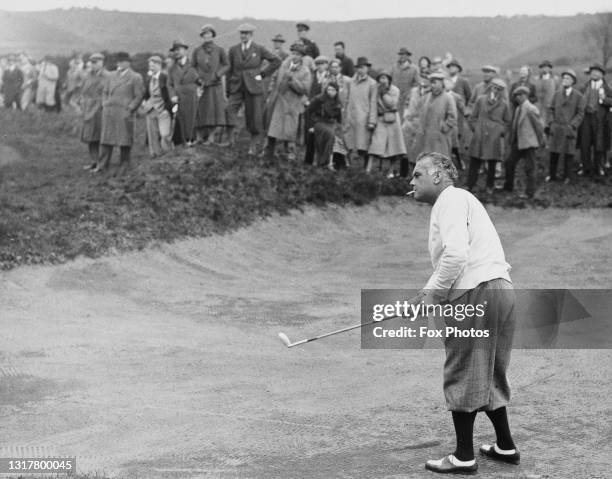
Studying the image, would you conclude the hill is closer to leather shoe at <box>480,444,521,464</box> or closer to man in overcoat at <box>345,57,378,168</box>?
man in overcoat at <box>345,57,378,168</box>

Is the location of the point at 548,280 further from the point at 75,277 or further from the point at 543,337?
the point at 75,277

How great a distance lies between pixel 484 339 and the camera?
6.26 m

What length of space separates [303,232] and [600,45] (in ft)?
47.3

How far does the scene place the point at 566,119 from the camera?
20.0 m

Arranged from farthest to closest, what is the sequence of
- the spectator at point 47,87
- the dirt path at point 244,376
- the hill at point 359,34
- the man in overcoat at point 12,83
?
1. the hill at point 359,34
2. the man in overcoat at point 12,83
3. the spectator at point 47,87
4. the dirt path at point 244,376

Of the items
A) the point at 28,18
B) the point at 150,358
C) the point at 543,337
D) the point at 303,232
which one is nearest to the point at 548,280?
the point at 543,337

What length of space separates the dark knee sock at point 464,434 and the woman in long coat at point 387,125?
12767 mm

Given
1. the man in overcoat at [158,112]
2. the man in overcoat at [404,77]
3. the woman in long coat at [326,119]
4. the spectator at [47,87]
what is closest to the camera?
the woman in long coat at [326,119]

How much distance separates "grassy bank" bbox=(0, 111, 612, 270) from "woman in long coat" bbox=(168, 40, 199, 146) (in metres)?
0.67

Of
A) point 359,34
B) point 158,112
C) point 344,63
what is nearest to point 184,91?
point 158,112

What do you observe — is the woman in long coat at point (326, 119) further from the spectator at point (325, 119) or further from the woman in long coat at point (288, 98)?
the woman in long coat at point (288, 98)

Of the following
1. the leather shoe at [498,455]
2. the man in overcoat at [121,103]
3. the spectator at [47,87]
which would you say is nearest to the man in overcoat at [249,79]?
the man in overcoat at [121,103]

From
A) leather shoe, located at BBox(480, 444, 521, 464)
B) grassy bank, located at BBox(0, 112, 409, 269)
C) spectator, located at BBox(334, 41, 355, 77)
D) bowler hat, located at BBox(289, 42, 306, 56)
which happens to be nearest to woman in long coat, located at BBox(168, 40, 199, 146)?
grassy bank, located at BBox(0, 112, 409, 269)

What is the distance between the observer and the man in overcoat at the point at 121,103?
18.7 metres
